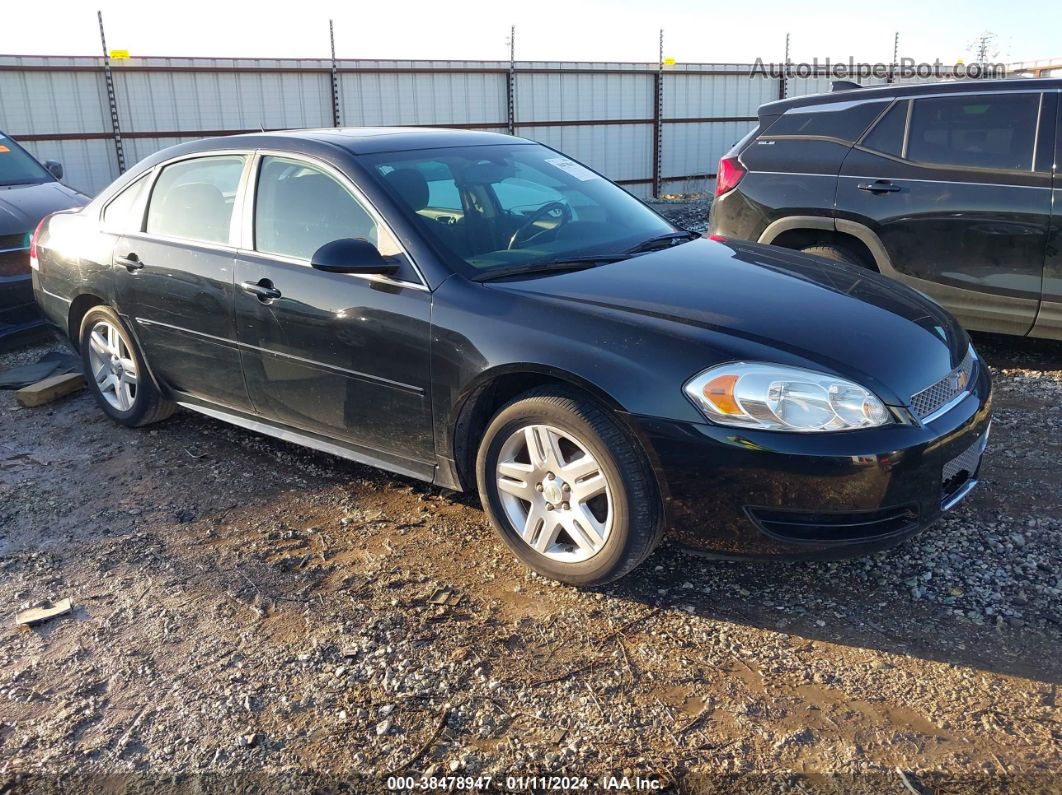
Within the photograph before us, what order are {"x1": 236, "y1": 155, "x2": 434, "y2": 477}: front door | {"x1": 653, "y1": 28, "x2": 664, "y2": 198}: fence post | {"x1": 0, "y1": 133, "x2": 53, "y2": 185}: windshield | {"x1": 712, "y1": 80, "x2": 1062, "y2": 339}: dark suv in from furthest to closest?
{"x1": 653, "y1": 28, "x2": 664, "y2": 198}: fence post
{"x1": 0, "y1": 133, "x2": 53, "y2": 185}: windshield
{"x1": 712, "y1": 80, "x2": 1062, "y2": 339}: dark suv
{"x1": 236, "y1": 155, "x2": 434, "y2": 477}: front door

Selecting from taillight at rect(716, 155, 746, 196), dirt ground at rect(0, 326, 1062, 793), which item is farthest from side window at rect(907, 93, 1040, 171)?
dirt ground at rect(0, 326, 1062, 793)

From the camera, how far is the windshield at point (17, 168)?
311 inches

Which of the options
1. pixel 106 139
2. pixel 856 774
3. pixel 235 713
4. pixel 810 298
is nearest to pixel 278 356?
pixel 235 713

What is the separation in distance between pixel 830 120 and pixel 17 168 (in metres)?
6.65

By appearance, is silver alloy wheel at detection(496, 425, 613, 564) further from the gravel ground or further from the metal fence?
the metal fence

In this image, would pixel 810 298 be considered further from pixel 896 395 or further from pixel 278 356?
pixel 278 356

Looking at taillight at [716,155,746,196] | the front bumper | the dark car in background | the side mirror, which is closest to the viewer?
the front bumper

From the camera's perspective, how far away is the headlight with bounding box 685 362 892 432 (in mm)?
3055

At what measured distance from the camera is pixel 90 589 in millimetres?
3639

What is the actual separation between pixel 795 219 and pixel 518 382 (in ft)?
11.3

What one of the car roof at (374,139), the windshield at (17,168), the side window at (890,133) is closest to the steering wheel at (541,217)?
the car roof at (374,139)

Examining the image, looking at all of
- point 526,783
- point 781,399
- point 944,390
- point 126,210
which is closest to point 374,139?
point 126,210

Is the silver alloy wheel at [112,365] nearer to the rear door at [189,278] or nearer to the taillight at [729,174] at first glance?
the rear door at [189,278]

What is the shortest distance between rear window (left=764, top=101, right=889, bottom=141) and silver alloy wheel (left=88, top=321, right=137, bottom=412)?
4412 millimetres
